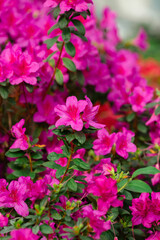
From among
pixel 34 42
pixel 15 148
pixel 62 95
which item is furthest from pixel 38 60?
pixel 15 148

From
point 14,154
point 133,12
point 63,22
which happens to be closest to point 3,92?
point 14,154

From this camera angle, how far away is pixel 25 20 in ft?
5.09

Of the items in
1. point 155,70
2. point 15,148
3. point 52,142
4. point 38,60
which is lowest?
point 155,70

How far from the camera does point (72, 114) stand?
93cm

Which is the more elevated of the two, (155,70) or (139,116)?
(139,116)

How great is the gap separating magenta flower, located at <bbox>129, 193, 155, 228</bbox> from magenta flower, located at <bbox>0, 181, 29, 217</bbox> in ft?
1.10

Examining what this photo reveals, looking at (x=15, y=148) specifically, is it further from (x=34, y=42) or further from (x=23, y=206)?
(x=34, y=42)

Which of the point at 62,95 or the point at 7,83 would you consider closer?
the point at 7,83

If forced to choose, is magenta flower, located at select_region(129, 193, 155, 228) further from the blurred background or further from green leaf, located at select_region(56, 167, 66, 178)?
the blurred background

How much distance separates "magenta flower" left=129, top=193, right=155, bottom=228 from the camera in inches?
37.6

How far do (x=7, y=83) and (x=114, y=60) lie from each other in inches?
34.7

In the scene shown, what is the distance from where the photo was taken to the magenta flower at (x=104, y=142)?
113cm

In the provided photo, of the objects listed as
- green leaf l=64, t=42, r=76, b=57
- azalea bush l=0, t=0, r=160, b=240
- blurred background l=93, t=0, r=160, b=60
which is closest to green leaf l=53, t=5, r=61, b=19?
azalea bush l=0, t=0, r=160, b=240

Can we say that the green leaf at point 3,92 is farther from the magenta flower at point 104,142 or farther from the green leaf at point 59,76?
the magenta flower at point 104,142
